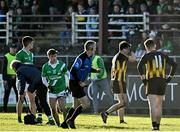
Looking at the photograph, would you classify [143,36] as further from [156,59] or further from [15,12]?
[156,59]

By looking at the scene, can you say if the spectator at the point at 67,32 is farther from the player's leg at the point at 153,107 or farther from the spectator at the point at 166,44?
the player's leg at the point at 153,107

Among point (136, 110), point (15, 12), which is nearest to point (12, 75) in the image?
point (136, 110)

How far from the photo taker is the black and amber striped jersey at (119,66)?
76.4ft

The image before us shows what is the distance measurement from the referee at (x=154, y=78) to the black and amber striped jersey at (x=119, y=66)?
3.11 meters

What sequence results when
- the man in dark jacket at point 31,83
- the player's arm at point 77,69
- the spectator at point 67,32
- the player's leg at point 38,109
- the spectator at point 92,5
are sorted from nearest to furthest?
1. the player's arm at point 77,69
2. the man in dark jacket at point 31,83
3. the player's leg at point 38,109
4. the spectator at point 67,32
5. the spectator at point 92,5

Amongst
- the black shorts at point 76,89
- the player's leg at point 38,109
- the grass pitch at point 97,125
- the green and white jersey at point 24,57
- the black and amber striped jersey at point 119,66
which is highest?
the green and white jersey at point 24,57

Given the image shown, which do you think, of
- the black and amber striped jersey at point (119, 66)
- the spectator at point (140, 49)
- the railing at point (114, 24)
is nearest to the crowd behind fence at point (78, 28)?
the railing at point (114, 24)

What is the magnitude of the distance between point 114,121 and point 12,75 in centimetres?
580

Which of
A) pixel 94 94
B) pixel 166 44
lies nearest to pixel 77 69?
pixel 94 94

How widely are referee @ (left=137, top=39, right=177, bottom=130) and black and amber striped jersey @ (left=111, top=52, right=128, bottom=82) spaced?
10.2 ft

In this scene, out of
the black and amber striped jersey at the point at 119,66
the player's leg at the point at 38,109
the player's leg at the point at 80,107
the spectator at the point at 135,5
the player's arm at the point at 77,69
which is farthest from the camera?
the spectator at the point at 135,5

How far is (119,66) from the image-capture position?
23328 millimetres

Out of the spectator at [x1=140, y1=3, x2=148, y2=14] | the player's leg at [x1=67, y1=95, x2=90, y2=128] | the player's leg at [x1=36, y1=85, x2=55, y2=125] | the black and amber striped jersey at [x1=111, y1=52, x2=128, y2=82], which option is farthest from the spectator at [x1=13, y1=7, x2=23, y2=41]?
the player's leg at [x1=67, y1=95, x2=90, y2=128]

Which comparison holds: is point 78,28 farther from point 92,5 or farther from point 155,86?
point 155,86
